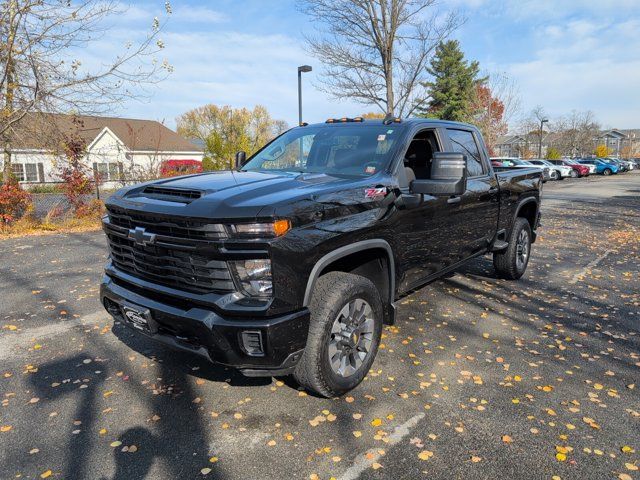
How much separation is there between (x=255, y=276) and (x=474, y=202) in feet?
9.98

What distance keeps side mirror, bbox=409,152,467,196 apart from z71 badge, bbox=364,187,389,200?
0.93ft

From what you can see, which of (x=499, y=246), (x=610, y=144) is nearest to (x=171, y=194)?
(x=499, y=246)

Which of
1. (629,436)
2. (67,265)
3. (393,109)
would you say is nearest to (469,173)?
(629,436)

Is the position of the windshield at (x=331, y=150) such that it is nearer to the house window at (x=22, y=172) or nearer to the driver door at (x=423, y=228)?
the driver door at (x=423, y=228)

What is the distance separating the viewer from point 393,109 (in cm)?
1945

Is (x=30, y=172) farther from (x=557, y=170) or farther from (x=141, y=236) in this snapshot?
(x=557, y=170)

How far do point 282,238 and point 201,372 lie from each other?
170cm

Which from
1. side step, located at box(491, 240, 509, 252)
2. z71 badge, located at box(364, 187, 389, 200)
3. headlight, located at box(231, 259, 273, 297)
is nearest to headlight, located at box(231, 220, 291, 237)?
headlight, located at box(231, 259, 273, 297)

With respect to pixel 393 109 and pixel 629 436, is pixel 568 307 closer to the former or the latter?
pixel 629 436

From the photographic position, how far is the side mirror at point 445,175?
335 cm

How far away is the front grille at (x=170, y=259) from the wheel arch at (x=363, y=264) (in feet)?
1.78

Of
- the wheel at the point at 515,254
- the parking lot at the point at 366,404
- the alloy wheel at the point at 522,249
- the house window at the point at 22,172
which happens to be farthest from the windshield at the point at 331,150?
the house window at the point at 22,172

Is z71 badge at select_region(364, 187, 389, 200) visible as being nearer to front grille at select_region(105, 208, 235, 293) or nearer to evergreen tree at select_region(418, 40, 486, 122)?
front grille at select_region(105, 208, 235, 293)

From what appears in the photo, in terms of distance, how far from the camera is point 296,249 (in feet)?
8.74
